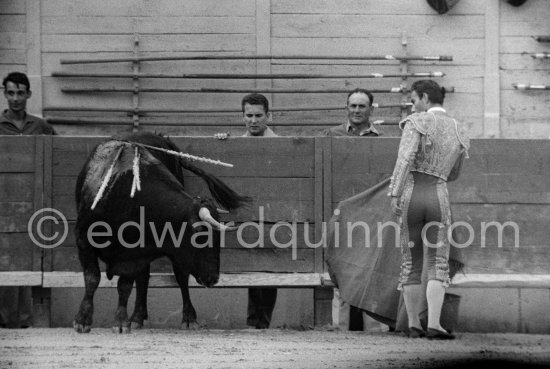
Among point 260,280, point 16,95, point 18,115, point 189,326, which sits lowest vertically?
point 189,326

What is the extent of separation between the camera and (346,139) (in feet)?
32.4

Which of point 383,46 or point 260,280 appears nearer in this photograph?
point 260,280

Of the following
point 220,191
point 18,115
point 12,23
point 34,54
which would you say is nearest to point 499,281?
point 220,191

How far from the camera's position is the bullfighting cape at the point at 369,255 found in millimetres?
9336

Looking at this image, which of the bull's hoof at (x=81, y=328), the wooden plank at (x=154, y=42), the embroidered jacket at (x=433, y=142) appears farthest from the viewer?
the wooden plank at (x=154, y=42)

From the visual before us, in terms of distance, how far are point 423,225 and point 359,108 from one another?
148 cm

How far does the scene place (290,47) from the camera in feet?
39.9

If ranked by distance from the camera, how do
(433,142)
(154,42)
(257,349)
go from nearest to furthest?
(257,349), (433,142), (154,42)

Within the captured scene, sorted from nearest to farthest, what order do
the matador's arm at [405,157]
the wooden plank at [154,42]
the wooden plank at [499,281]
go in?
the matador's arm at [405,157] < the wooden plank at [499,281] < the wooden plank at [154,42]

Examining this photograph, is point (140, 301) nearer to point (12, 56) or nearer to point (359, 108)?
point (359, 108)

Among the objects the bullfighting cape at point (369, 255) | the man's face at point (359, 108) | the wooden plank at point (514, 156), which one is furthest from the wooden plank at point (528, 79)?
the bullfighting cape at point (369, 255)

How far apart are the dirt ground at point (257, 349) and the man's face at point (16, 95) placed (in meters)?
1.63

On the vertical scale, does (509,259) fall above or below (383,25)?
below

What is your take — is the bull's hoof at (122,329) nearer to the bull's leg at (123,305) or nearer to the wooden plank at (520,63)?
the bull's leg at (123,305)
